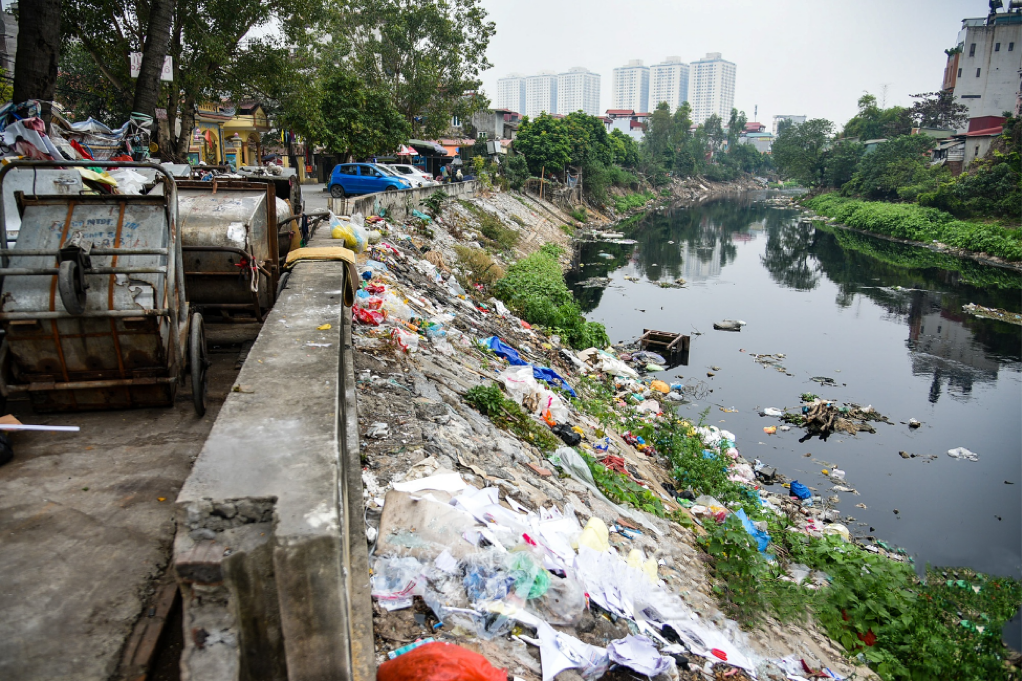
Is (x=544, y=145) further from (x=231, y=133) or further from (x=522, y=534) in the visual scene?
(x=522, y=534)

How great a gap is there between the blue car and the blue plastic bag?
13.8 metres

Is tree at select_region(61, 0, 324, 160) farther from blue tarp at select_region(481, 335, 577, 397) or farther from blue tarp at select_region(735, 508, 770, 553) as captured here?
blue tarp at select_region(735, 508, 770, 553)

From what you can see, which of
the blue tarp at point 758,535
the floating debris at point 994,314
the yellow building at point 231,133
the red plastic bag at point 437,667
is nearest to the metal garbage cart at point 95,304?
the red plastic bag at point 437,667

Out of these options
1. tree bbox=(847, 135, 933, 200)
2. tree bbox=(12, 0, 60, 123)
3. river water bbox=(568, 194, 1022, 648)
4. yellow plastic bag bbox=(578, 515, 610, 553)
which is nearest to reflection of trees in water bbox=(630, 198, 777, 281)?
river water bbox=(568, 194, 1022, 648)

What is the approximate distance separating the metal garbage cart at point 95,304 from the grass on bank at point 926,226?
3228 centimetres

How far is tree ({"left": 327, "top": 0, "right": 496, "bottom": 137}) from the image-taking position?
29.8m

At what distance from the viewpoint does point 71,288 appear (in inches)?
135

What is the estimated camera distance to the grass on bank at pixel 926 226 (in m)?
28.2

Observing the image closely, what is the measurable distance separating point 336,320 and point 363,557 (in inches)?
54.9

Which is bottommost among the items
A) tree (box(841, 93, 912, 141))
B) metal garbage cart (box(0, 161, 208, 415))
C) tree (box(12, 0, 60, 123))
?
metal garbage cart (box(0, 161, 208, 415))

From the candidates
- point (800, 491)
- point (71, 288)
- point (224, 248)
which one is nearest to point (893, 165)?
point (800, 491)

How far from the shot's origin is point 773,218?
48969 millimetres

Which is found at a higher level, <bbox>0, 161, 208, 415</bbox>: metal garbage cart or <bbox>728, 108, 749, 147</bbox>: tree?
<bbox>728, 108, 749, 147</bbox>: tree

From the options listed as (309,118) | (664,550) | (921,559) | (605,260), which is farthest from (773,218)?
(664,550)
